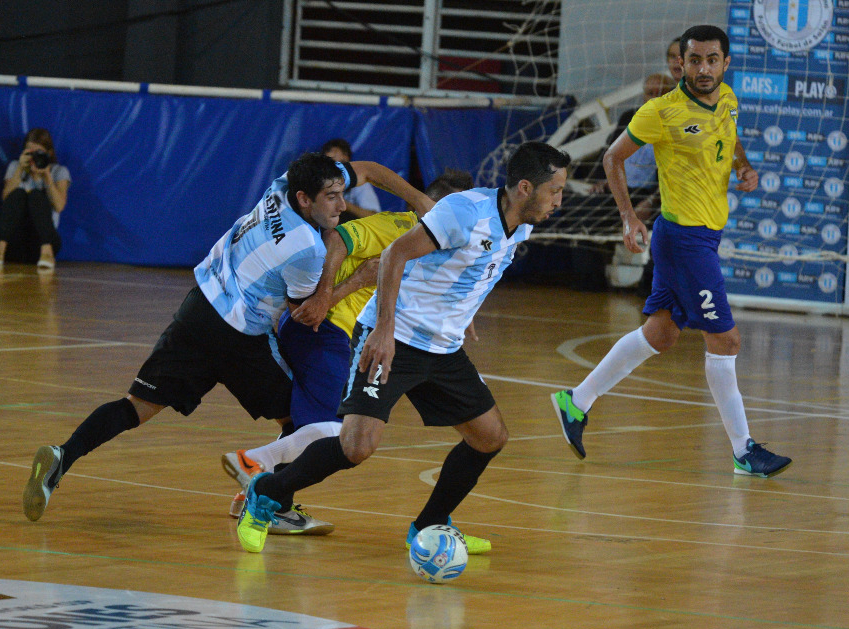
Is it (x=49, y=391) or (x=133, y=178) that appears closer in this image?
(x=49, y=391)

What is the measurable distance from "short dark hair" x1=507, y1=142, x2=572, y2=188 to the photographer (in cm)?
1153

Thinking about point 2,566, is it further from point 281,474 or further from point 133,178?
point 133,178

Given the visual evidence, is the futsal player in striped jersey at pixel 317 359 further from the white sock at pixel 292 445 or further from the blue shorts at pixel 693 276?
the blue shorts at pixel 693 276

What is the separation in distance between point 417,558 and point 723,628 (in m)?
0.96

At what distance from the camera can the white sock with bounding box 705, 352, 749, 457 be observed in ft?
21.6

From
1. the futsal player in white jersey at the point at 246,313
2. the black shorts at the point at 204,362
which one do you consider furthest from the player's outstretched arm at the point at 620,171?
the black shorts at the point at 204,362

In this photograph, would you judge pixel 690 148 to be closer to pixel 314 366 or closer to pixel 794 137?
pixel 314 366

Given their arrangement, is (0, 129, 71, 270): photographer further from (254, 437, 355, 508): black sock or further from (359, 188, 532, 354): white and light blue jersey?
(359, 188, 532, 354): white and light blue jersey

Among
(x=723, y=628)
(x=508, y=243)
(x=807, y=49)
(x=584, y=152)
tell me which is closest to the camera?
(x=723, y=628)

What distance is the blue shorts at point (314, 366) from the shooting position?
5.38 m

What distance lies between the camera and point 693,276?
6637mm

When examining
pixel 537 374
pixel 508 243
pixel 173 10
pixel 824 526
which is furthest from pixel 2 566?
pixel 173 10

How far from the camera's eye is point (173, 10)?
18062 mm

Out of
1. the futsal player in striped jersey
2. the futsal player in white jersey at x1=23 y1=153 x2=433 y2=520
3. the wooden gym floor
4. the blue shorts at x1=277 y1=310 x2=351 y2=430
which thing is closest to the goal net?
the wooden gym floor
